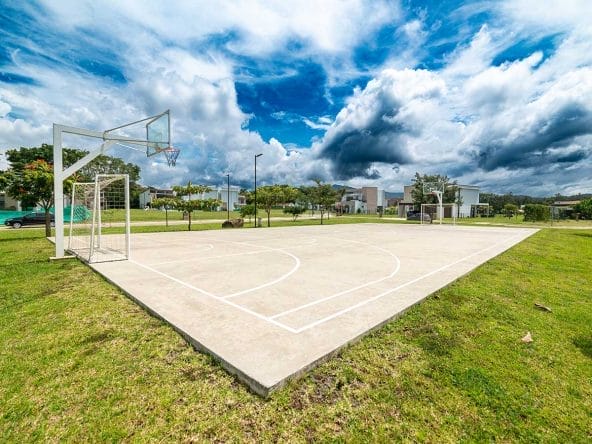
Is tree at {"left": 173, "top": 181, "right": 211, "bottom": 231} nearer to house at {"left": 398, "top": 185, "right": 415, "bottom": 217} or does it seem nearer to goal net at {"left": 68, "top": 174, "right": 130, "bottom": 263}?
goal net at {"left": 68, "top": 174, "right": 130, "bottom": 263}

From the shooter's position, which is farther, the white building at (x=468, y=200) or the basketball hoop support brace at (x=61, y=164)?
the white building at (x=468, y=200)

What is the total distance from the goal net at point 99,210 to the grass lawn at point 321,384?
4.35m

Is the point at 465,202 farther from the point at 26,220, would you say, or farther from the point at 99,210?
the point at 26,220

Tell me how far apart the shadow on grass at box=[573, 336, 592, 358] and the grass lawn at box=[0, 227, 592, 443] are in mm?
27

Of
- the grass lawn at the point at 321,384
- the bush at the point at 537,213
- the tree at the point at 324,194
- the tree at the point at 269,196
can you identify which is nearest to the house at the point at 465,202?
the bush at the point at 537,213

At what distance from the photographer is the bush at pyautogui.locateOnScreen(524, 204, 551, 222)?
37094 mm

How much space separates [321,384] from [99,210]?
920 cm

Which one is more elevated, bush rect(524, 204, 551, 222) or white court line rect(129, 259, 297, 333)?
bush rect(524, 204, 551, 222)

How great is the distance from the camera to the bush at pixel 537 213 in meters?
37.1

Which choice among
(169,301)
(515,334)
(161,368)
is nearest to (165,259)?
(169,301)

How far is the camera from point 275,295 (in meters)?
5.55

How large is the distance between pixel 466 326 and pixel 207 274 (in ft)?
18.4

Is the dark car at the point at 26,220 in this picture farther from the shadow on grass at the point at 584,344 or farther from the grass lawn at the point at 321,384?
the shadow on grass at the point at 584,344

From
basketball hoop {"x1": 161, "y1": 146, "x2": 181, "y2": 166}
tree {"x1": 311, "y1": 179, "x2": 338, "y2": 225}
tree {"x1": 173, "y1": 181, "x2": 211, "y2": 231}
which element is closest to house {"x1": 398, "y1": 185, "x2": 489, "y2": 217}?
tree {"x1": 311, "y1": 179, "x2": 338, "y2": 225}
